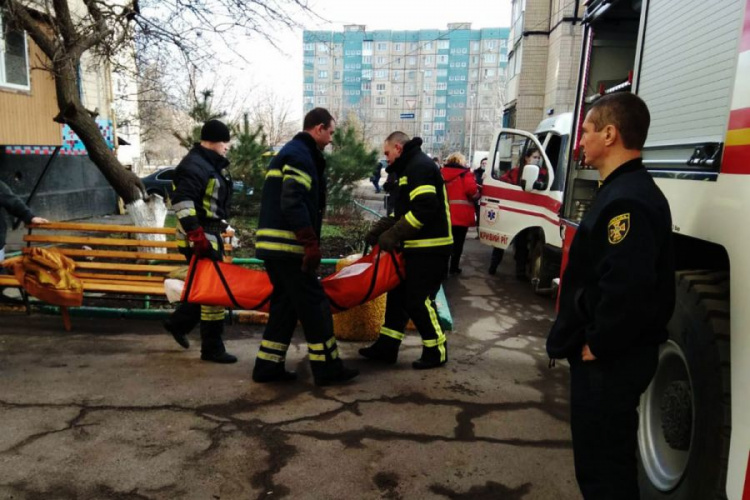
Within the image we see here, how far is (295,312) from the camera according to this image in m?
4.17

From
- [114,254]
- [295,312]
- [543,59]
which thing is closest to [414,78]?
[543,59]

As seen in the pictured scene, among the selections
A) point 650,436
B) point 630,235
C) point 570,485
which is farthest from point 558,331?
point 570,485

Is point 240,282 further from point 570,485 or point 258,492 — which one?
point 570,485

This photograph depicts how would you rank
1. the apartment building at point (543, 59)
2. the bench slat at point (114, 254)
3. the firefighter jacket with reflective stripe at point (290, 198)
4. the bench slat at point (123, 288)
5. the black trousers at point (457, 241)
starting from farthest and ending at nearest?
the apartment building at point (543, 59)
the black trousers at point (457, 241)
the bench slat at point (114, 254)
the bench slat at point (123, 288)
the firefighter jacket with reflective stripe at point (290, 198)

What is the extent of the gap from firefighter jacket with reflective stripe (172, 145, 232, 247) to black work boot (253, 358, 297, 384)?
1.10m

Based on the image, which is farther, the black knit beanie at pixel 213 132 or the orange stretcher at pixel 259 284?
the black knit beanie at pixel 213 132

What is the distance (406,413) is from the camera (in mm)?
3779

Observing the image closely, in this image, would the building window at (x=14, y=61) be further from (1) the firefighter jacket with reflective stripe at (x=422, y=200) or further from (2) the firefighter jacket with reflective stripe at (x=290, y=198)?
(1) the firefighter jacket with reflective stripe at (x=422, y=200)

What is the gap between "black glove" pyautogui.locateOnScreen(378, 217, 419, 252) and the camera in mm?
4281

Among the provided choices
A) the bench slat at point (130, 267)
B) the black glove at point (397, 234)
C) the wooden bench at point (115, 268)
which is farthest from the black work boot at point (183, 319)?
the black glove at point (397, 234)

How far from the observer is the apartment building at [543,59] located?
19.2 metres

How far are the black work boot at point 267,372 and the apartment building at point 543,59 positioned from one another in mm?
17177

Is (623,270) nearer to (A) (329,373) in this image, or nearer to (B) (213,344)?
(A) (329,373)

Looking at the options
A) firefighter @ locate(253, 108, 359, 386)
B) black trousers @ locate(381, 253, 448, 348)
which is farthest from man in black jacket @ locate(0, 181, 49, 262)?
black trousers @ locate(381, 253, 448, 348)
